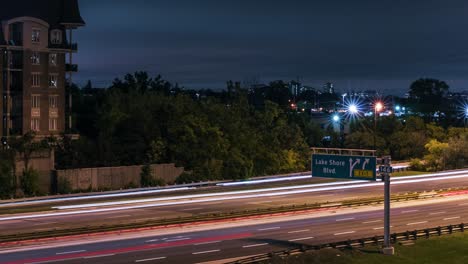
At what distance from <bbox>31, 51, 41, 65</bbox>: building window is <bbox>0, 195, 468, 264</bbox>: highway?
40156 millimetres

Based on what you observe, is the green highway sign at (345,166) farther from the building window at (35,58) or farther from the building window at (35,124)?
the building window at (35,58)

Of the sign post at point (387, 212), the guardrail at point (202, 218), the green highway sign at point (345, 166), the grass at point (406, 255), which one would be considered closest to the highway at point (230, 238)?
the guardrail at point (202, 218)

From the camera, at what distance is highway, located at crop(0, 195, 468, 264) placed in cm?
3256

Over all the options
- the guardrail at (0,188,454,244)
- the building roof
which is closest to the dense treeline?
the building roof

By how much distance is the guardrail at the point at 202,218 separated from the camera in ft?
123

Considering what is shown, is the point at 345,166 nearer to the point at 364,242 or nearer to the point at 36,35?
the point at 364,242

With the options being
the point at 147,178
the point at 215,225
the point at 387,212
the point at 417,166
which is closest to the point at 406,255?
the point at 387,212

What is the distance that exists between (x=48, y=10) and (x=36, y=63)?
6777 millimetres

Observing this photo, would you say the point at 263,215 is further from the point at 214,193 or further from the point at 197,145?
the point at 197,145

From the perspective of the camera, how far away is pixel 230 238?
1508 inches

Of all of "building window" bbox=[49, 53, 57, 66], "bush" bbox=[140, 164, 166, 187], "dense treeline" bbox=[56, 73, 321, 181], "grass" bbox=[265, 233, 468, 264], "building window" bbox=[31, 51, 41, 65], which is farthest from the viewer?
"building window" bbox=[49, 53, 57, 66]

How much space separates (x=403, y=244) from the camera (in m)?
37.7

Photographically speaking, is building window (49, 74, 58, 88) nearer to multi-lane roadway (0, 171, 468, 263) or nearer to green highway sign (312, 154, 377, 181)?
multi-lane roadway (0, 171, 468, 263)

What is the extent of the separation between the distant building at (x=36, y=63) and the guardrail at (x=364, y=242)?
48.8m
